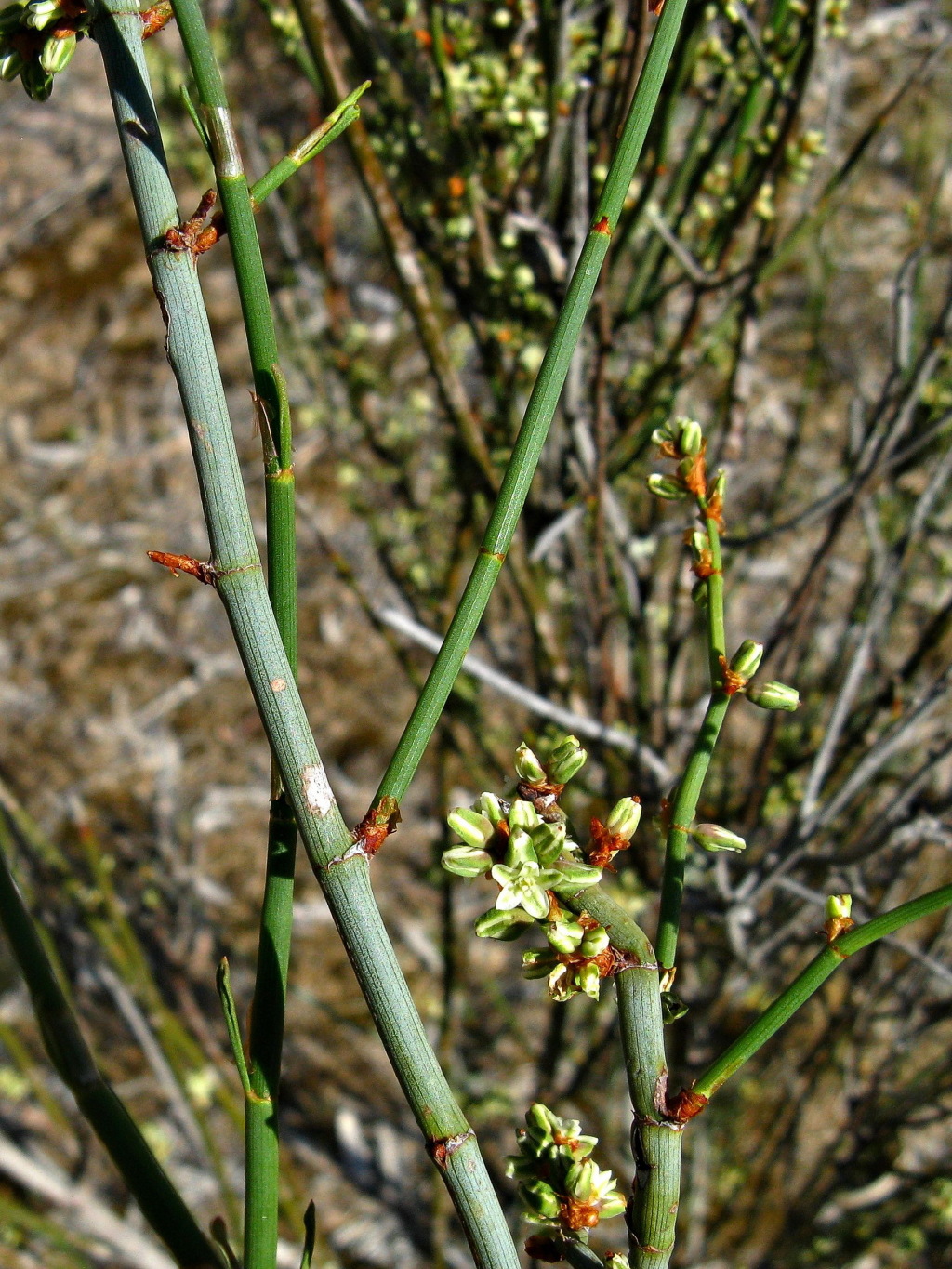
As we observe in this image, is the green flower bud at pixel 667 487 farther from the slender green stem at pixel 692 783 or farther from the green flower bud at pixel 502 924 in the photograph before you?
the green flower bud at pixel 502 924

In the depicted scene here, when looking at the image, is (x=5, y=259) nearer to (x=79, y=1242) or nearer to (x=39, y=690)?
(x=39, y=690)

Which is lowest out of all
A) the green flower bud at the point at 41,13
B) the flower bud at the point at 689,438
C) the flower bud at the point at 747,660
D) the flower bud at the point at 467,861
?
the flower bud at the point at 467,861

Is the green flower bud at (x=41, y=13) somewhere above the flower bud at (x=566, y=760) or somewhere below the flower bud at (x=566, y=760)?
above

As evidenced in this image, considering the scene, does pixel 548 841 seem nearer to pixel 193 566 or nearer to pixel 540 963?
pixel 540 963

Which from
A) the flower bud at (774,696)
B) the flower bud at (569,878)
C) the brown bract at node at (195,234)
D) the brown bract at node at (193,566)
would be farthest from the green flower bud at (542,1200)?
the brown bract at node at (195,234)

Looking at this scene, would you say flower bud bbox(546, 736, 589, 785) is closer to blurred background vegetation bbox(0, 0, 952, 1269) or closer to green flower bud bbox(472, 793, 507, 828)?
green flower bud bbox(472, 793, 507, 828)

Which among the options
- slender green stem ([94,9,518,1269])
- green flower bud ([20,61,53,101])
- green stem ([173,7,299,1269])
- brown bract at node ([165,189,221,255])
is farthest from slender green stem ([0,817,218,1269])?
green flower bud ([20,61,53,101])
